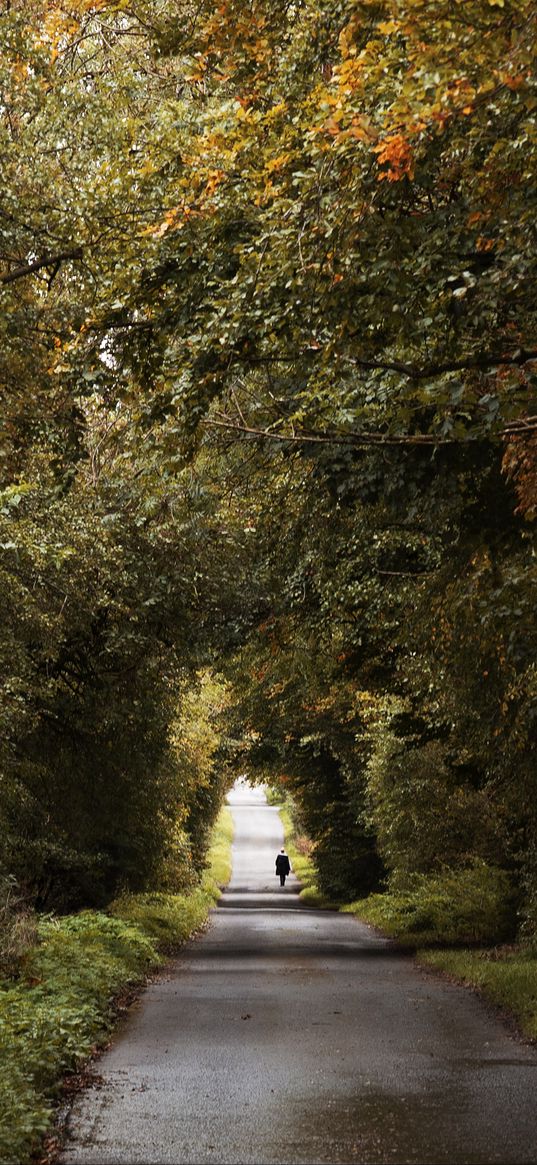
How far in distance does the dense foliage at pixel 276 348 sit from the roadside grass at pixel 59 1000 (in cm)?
240

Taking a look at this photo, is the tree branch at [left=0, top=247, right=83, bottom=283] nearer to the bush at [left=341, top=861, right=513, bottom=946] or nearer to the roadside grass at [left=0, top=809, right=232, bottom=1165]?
the roadside grass at [left=0, top=809, right=232, bottom=1165]

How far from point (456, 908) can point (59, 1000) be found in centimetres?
1485

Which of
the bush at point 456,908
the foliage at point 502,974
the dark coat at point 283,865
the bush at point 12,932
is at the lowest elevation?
the foliage at point 502,974

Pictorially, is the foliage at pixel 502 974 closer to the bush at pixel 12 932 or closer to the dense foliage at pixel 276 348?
the dense foliage at pixel 276 348

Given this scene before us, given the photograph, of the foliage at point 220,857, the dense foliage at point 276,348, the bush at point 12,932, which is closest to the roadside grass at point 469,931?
the dense foliage at point 276,348

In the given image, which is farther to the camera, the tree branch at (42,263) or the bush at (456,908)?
the bush at (456,908)

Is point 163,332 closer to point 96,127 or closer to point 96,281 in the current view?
point 96,281

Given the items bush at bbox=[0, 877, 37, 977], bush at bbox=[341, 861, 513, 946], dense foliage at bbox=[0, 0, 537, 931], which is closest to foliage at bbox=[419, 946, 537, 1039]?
dense foliage at bbox=[0, 0, 537, 931]

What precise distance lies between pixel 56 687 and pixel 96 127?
987cm

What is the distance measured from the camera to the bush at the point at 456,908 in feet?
83.4

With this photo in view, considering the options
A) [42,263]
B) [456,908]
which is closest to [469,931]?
[456,908]

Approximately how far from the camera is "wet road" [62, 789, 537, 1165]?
831 cm

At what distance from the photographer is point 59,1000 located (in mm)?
13719

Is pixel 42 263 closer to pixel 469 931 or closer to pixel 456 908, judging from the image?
pixel 469 931
